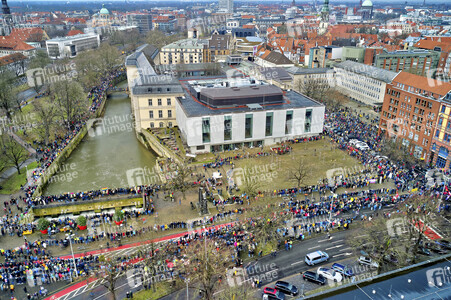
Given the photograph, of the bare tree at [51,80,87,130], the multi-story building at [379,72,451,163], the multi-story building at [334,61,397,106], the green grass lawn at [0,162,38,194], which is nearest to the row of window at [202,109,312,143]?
the multi-story building at [379,72,451,163]

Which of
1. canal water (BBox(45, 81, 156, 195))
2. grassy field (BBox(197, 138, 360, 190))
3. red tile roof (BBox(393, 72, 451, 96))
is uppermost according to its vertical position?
red tile roof (BBox(393, 72, 451, 96))

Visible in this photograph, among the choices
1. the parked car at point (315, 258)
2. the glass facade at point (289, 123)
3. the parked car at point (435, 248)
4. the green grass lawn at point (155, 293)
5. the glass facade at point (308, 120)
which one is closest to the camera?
the green grass lawn at point (155, 293)

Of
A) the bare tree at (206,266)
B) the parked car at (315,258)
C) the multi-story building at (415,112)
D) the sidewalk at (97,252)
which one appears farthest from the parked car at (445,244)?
the multi-story building at (415,112)

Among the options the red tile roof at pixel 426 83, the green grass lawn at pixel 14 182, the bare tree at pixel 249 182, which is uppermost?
the red tile roof at pixel 426 83

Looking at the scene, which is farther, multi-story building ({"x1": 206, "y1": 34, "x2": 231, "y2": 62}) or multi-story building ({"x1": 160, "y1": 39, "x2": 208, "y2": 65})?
multi-story building ({"x1": 160, "y1": 39, "x2": 208, "y2": 65})

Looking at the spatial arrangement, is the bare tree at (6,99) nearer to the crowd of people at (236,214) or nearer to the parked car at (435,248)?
the crowd of people at (236,214)

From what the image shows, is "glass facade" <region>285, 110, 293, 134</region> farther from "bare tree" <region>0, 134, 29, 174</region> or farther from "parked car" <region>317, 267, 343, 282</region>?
"bare tree" <region>0, 134, 29, 174</region>
